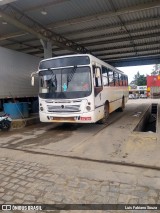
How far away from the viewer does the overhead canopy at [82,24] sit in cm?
938

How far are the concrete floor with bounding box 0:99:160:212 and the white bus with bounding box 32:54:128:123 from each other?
0.89m

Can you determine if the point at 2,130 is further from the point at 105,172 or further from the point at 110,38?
the point at 110,38

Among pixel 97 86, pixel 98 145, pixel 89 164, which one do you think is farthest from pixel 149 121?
pixel 89 164

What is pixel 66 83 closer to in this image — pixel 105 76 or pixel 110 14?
pixel 105 76

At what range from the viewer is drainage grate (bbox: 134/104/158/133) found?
11.9m

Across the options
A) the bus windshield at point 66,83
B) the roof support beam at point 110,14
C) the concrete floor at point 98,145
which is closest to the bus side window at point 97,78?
the bus windshield at point 66,83

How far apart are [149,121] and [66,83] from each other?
10.7 m

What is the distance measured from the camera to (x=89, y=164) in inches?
199

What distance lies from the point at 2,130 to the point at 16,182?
6218 mm

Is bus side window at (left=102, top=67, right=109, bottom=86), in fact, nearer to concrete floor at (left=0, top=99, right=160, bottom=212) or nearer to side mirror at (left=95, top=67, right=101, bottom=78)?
side mirror at (left=95, top=67, right=101, bottom=78)

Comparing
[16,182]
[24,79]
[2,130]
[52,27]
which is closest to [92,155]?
[16,182]

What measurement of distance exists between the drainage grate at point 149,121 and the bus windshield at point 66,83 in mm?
3781

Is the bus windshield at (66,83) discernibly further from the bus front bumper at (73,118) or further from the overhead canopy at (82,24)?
the overhead canopy at (82,24)

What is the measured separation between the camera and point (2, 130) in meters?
10.0
